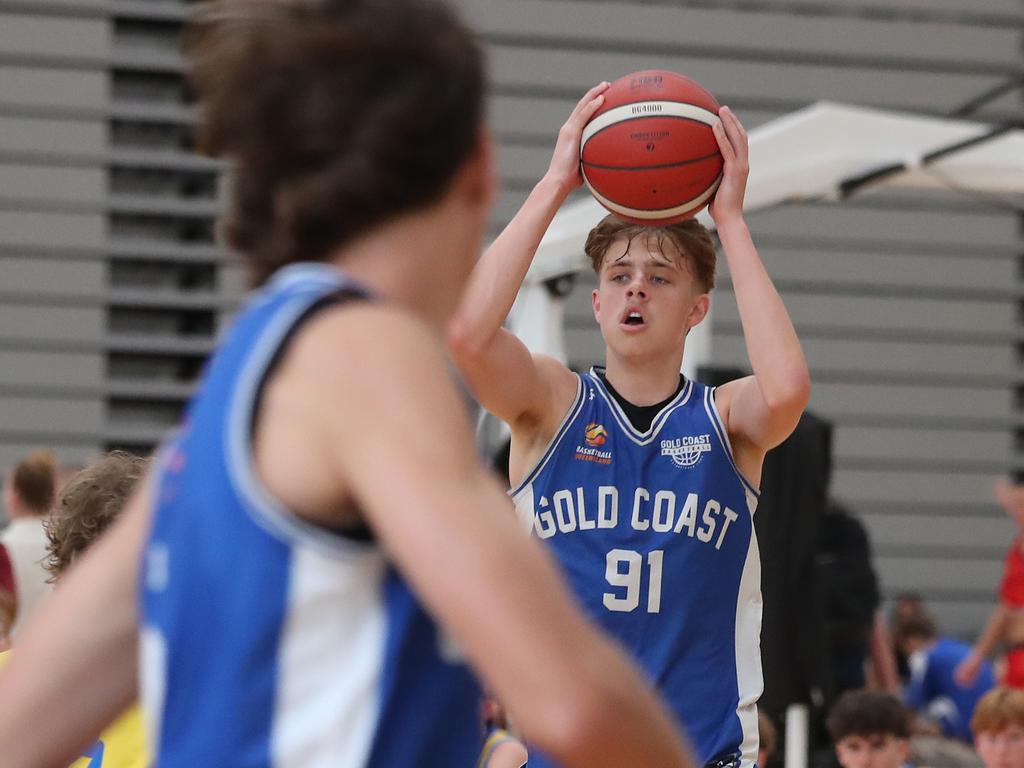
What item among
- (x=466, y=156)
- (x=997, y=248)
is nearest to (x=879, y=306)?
(x=997, y=248)

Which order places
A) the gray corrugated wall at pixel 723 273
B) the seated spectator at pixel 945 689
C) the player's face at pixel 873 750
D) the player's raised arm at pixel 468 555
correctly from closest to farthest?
the player's raised arm at pixel 468 555 < the player's face at pixel 873 750 < the seated spectator at pixel 945 689 < the gray corrugated wall at pixel 723 273

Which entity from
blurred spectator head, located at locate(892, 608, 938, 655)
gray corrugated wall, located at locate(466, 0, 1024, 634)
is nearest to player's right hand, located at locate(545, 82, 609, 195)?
blurred spectator head, located at locate(892, 608, 938, 655)

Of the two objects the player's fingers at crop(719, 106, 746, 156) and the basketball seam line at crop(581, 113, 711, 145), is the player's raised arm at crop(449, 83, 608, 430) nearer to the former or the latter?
the basketball seam line at crop(581, 113, 711, 145)

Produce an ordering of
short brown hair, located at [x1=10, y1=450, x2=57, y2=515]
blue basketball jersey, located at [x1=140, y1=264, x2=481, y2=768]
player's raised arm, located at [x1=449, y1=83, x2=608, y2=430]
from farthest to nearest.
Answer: short brown hair, located at [x1=10, y1=450, x2=57, y2=515] < player's raised arm, located at [x1=449, y1=83, x2=608, y2=430] < blue basketball jersey, located at [x1=140, y1=264, x2=481, y2=768]

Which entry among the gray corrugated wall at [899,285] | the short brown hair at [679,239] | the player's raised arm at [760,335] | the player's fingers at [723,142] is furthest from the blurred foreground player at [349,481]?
the gray corrugated wall at [899,285]

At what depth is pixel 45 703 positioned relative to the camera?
1.61 meters

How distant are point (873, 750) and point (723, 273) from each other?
6.52 m

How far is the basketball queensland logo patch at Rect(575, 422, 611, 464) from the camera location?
12.3ft

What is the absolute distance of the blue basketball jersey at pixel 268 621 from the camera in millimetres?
1399

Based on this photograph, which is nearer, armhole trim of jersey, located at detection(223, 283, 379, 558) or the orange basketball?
armhole trim of jersey, located at detection(223, 283, 379, 558)

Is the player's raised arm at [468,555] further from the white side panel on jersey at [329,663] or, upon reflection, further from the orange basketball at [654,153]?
the orange basketball at [654,153]

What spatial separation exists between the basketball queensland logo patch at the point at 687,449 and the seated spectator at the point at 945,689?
5715mm

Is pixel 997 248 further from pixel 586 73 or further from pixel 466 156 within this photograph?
pixel 466 156

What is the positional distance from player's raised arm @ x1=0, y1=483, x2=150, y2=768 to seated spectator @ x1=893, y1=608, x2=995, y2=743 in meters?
7.90
